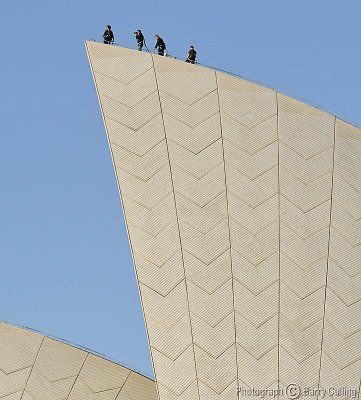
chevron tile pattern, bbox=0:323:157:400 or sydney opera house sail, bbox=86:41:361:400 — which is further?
chevron tile pattern, bbox=0:323:157:400

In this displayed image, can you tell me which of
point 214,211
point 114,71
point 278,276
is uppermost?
point 114,71

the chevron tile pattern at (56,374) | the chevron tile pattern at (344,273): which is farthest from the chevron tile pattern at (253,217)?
the chevron tile pattern at (56,374)

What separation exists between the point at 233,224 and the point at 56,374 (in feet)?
17.9

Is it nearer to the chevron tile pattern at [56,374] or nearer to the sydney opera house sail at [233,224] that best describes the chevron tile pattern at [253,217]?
the sydney opera house sail at [233,224]

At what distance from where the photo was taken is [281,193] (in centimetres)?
2783

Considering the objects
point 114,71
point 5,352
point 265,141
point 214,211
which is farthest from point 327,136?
point 5,352

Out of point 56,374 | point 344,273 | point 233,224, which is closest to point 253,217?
point 233,224

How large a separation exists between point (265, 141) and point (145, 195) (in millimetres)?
3197

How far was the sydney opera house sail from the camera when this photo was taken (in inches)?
1037

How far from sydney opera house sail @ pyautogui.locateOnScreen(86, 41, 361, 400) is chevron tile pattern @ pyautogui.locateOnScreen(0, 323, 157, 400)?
1401 millimetres

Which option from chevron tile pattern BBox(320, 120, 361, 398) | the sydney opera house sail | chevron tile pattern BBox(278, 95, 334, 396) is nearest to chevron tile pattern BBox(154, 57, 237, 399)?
the sydney opera house sail

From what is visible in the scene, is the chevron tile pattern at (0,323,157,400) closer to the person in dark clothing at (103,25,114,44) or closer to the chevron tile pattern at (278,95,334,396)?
the chevron tile pattern at (278,95,334,396)

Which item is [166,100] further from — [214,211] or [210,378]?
[210,378]

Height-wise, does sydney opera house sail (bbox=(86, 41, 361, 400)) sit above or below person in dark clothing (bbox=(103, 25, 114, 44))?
below
